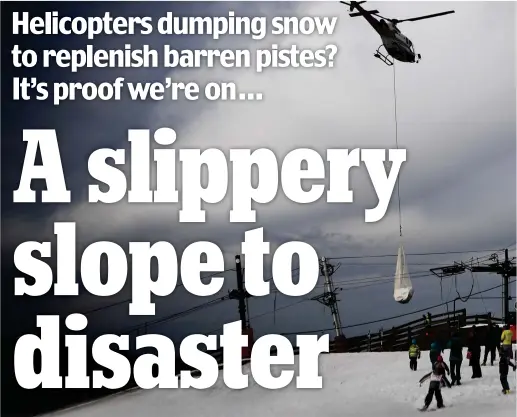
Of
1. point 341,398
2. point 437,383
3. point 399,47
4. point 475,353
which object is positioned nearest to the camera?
point 437,383

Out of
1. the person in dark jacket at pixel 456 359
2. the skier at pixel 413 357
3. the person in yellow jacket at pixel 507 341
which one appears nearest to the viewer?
the person in dark jacket at pixel 456 359

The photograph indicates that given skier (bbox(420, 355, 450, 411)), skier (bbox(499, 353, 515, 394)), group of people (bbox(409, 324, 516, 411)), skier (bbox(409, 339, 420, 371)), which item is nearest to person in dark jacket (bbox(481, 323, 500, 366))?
group of people (bbox(409, 324, 516, 411))

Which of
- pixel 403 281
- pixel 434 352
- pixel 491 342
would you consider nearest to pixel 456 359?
pixel 434 352

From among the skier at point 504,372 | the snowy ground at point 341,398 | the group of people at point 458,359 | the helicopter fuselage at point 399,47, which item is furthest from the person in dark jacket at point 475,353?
the helicopter fuselage at point 399,47

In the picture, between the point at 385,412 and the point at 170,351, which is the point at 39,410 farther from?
the point at 385,412

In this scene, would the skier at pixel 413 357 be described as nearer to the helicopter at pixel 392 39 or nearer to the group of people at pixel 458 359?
the group of people at pixel 458 359

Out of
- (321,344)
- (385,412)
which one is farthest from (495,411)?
(321,344)

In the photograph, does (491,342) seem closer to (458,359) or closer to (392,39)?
(458,359)
